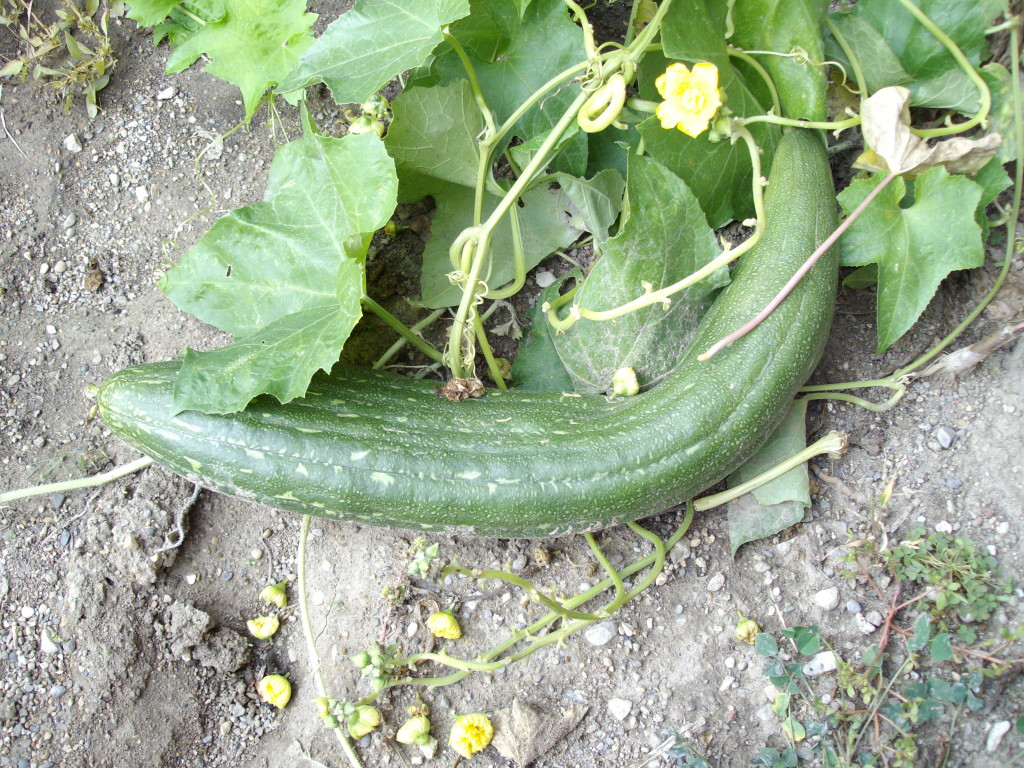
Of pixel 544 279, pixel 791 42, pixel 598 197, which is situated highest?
pixel 791 42

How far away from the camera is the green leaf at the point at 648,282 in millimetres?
1783

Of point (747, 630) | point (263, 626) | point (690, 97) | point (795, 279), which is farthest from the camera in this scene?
point (263, 626)

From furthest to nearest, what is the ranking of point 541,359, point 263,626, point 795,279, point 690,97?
point 541,359 → point 263,626 → point 795,279 → point 690,97

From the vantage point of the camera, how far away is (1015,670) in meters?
1.68

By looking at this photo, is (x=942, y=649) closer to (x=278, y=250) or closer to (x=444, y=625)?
(x=444, y=625)

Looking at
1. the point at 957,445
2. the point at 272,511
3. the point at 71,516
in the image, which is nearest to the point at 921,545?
the point at 957,445

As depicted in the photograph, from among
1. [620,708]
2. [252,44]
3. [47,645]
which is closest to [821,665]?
[620,708]

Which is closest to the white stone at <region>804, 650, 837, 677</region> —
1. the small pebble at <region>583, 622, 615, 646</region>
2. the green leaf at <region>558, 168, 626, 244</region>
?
the small pebble at <region>583, 622, 615, 646</region>

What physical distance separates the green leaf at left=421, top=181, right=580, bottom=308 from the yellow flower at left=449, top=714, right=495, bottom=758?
40.1 inches

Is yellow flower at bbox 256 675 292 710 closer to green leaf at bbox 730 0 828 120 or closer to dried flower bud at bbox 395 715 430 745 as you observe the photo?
dried flower bud at bbox 395 715 430 745

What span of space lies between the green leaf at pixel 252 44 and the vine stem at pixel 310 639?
1.06 meters

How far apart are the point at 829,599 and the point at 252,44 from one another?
193cm

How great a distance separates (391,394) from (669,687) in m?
0.96

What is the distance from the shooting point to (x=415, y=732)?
182 centimetres
